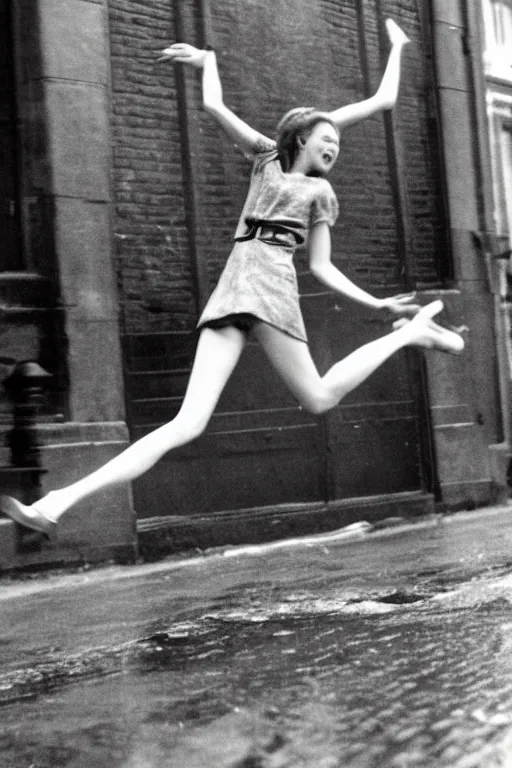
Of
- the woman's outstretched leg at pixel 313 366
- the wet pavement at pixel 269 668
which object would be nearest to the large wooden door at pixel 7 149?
the wet pavement at pixel 269 668

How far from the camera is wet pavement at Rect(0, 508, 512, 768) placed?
12.4ft

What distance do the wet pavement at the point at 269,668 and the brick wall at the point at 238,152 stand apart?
281 centimetres

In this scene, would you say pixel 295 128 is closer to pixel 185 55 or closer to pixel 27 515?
pixel 185 55

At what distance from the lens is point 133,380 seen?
1020 cm

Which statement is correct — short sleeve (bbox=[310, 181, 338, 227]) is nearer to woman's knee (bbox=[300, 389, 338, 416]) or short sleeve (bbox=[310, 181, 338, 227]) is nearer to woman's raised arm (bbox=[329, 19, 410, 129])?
woman's raised arm (bbox=[329, 19, 410, 129])

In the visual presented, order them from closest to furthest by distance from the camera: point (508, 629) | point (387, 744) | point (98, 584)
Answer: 1. point (387, 744)
2. point (508, 629)
3. point (98, 584)

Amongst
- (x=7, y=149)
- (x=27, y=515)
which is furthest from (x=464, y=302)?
(x=27, y=515)

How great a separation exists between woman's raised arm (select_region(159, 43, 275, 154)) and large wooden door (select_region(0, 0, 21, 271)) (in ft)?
9.82

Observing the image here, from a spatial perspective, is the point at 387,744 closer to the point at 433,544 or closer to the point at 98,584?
the point at 98,584

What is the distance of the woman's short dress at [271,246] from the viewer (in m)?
6.41

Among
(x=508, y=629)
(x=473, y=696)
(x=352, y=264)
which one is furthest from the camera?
(x=352, y=264)

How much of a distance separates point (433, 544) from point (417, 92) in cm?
495

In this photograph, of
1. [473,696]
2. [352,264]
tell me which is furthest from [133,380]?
[473,696]

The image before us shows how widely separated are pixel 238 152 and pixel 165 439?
530cm
